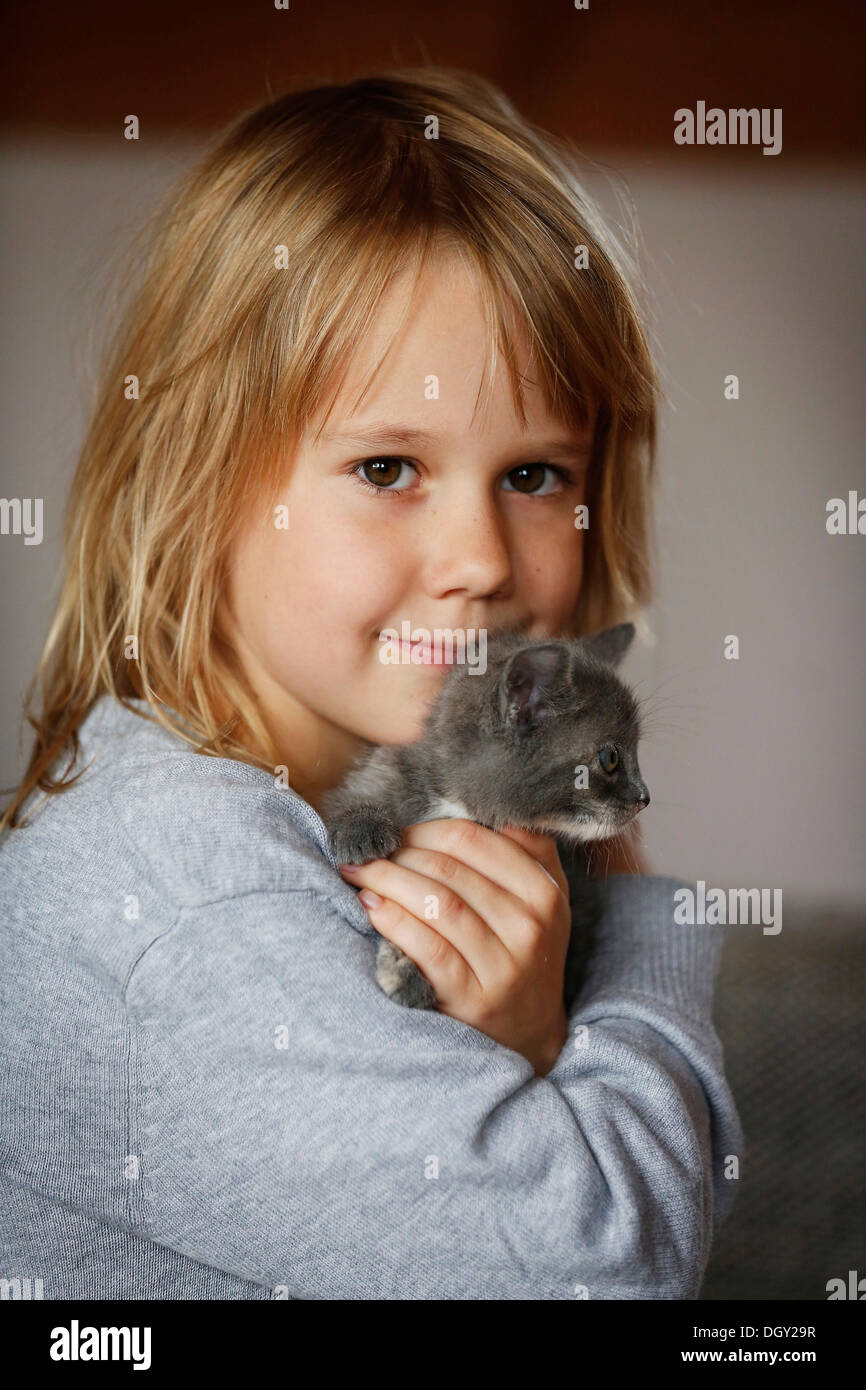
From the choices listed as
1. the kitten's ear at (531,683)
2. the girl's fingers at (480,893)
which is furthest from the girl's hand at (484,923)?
the kitten's ear at (531,683)

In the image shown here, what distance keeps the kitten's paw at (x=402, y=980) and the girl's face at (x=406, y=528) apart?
28cm

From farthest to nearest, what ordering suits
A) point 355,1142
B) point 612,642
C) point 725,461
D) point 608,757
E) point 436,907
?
point 725,461 → point 612,642 → point 608,757 → point 436,907 → point 355,1142

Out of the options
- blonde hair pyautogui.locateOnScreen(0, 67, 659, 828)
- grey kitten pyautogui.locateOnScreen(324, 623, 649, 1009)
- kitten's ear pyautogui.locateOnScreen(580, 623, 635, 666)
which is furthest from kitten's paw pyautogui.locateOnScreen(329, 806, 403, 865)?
kitten's ear pyautogui.locateOnScreen(580, 623, 635, 666)

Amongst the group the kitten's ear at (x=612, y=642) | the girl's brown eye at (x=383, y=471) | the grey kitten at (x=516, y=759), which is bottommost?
the grey kitten at (x=516, y=759)

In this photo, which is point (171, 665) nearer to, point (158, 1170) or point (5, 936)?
point (5, 936)

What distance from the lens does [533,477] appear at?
3.45 feet

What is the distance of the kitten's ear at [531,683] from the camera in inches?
36.3

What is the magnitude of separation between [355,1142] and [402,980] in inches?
4.6

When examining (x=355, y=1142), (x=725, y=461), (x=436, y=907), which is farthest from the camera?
(x=725, y=461)

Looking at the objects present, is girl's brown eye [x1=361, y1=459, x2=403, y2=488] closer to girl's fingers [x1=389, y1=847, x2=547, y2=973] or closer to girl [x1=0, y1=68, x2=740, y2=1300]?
girl [x1=0, y1=68, x2=740, y2=1300]

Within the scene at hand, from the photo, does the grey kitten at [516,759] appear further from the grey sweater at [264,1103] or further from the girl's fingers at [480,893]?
the grey sweater at [264,1103]

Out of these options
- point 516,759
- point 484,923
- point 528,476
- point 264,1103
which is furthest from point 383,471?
point 264,1103

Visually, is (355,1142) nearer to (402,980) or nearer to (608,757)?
(402,980)

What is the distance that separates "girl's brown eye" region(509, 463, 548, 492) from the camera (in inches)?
40.7
